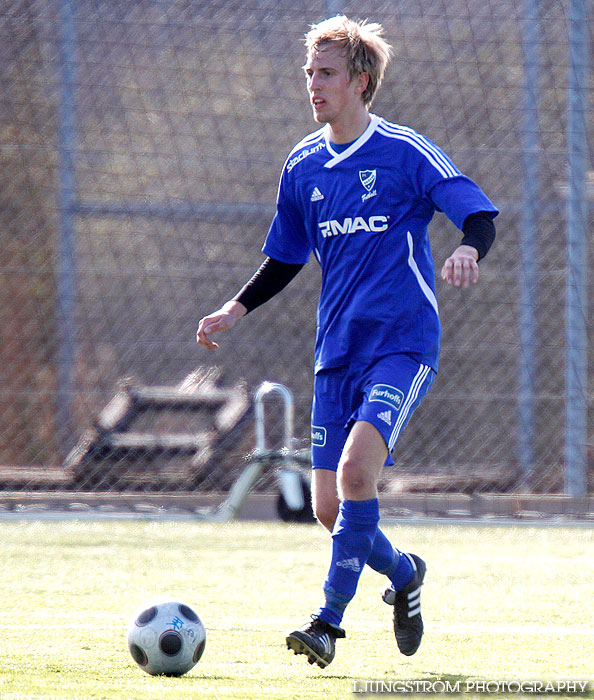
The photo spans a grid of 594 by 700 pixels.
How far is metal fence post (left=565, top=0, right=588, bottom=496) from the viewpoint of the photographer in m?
7.77

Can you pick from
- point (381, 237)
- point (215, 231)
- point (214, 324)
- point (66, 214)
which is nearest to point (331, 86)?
point (381, 237)

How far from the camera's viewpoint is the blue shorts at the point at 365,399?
3.14 meters

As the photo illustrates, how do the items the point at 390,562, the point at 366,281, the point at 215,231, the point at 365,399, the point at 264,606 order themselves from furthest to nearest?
1. the point at 215,231
2. the point at 264,606
3. the point at 390,562
4. the point at 366,281
5. the point at 365,399

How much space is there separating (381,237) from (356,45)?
1.96 ft

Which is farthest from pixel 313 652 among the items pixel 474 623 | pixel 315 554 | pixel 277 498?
pixel 277 498

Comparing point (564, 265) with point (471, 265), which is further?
point (564, 265)

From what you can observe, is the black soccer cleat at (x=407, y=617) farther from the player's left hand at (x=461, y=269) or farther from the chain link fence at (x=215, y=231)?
the chain link fence at (x=215, y=231)

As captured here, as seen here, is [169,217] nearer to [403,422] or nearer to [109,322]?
[109,322]

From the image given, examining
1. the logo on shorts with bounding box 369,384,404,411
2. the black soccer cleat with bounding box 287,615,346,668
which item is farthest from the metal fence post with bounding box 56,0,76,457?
the black soccer cleat with bounding box 287,615,346,668

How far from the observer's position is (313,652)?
→ 2828mm

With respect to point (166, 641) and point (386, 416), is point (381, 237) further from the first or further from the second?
point (166, 641)

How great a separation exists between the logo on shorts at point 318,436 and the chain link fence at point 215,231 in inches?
191

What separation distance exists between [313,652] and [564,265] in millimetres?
5692

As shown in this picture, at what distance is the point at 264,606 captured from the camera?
438 centimetres
